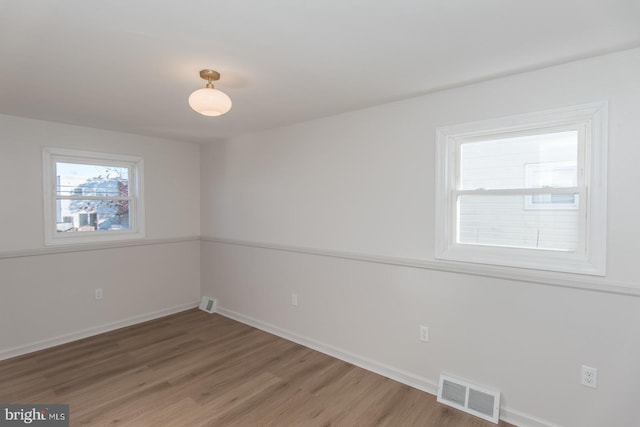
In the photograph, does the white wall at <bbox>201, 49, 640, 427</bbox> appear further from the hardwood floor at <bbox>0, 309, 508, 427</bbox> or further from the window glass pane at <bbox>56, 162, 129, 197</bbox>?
the window glass pane at <bbox>56, 162, 129, 197</bbox>

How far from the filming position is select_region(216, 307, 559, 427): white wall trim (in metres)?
2.25

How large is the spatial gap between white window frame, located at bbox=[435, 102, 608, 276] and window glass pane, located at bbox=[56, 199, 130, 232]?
374 cm

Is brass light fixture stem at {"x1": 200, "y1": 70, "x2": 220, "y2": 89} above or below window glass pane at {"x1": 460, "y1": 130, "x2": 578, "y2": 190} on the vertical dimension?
above

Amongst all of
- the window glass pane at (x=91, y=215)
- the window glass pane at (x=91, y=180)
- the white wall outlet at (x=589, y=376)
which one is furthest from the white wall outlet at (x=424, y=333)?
the window glass pane at (x=91, y=180)

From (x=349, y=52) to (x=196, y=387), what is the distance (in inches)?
109

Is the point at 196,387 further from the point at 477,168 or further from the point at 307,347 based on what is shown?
the point at 477,168

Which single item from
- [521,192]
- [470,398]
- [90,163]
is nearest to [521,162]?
[521,192]

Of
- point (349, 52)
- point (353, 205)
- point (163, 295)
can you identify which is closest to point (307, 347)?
point (353, 205)

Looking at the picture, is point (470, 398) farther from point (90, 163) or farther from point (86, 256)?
point (90, 163)

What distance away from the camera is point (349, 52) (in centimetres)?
194

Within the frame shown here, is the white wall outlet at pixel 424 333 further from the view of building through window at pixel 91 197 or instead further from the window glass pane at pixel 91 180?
the window glass pane at pixel 91 180

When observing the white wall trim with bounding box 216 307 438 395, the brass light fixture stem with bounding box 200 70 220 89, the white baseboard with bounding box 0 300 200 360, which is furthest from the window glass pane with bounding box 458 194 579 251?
the white baseboard with bounding box 0 300 200 360

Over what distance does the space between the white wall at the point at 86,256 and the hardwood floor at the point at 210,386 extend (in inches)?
13.0

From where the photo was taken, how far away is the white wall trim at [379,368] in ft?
7.39
